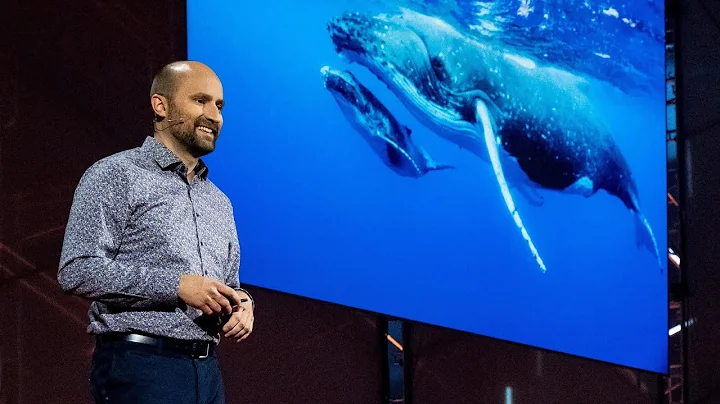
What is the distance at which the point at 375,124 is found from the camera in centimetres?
271

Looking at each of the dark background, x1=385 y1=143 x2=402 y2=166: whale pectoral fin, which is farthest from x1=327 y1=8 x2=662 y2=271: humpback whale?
the dark background

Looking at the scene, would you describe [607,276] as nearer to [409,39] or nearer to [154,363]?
[409,39]

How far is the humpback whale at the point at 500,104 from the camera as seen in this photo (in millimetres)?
2564

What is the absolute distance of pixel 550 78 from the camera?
2.60 m

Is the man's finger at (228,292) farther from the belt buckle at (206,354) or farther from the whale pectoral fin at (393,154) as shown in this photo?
the whale pectoral fin at (393,154)

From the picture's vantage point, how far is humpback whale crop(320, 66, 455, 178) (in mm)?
2693

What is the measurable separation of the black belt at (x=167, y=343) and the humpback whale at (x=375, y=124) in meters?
1.16

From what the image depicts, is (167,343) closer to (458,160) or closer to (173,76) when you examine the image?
(173,76)

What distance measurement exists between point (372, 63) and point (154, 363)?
1379 mm

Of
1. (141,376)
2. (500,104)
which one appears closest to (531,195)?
(500,104)

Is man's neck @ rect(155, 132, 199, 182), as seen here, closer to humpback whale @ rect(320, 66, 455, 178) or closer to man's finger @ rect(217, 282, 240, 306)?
man's finger @ rect(217, 282, 240, 306)

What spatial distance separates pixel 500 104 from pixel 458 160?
0.20 meters

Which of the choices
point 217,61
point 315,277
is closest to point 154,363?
Answer: point 315,277

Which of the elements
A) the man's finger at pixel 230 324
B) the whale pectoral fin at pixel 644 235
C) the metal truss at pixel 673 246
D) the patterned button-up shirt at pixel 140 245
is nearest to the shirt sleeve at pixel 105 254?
the patterned button-up shirt at pixel 140 245
